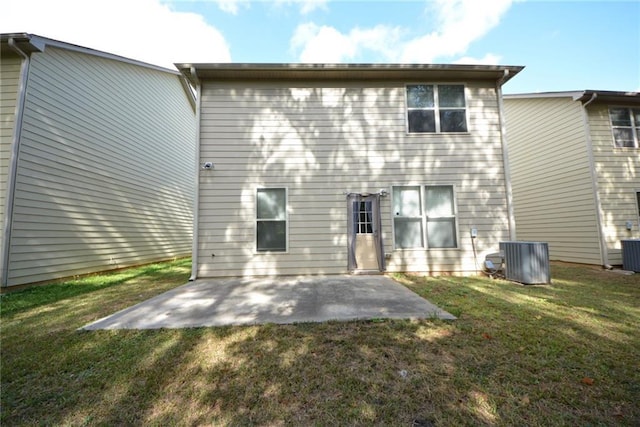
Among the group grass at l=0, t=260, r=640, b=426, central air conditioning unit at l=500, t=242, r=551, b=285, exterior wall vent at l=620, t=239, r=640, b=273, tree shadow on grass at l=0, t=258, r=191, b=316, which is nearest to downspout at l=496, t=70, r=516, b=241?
central air conditioning unit at l=500, t=242, r=551, b=285

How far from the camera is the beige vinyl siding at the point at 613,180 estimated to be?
7.35 metres

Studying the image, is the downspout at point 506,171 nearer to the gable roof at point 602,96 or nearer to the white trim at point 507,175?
the white trim at point 507,175

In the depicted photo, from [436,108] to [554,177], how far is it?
5435mm

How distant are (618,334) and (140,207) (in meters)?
11.4

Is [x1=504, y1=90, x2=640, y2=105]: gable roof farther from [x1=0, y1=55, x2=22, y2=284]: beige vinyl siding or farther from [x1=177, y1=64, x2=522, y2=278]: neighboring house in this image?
[x1=0, y1=55, x2=22, y2=284]: beige vinyl siding

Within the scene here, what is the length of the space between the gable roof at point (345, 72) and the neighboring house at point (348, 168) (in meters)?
0.03

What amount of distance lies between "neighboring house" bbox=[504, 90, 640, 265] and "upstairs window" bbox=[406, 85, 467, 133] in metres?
4.10

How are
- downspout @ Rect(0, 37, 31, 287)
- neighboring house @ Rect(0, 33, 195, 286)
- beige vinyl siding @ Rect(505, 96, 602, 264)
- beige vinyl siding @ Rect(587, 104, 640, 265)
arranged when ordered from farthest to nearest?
beige vinyl siding @ Rect(505, 96, 602, 264) → beige vinyl siding @ Rect(587, 104, 640, 265) → neighboring house @ Rect(0, 33, 195, 286) → downspout @ Rect(0, 37, 31, 287)

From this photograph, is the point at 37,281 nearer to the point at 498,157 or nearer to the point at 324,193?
the point at 324,193

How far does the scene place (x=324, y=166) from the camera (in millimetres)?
6371

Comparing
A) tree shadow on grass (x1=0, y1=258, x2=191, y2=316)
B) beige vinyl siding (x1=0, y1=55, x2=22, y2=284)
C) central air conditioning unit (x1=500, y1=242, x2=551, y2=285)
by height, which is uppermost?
beige vinyl siding (x1=0, y1=55, x2=22, y2=284)

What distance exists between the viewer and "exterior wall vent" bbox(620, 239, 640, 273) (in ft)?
21.9

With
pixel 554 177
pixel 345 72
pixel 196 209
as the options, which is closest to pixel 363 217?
pixel 345 72

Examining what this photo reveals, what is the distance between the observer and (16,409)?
1874 mm
